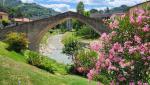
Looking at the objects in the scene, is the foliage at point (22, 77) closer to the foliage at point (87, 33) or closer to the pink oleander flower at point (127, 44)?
the pink oleander flower at point (127, 44)

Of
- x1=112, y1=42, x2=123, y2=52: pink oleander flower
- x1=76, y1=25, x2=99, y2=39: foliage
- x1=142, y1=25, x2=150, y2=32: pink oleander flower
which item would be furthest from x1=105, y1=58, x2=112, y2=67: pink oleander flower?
x1=76, y1=25, x2=99, y2=39: foliage

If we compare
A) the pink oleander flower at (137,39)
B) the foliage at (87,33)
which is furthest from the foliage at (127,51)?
the foliage at (87,33)

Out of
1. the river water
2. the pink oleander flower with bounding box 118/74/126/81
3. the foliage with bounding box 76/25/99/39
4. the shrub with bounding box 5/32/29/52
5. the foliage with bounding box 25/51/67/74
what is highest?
the pink oleander flower with bounding box 118/74/126/81

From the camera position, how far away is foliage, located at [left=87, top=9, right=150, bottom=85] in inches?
458

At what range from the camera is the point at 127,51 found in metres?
11.8

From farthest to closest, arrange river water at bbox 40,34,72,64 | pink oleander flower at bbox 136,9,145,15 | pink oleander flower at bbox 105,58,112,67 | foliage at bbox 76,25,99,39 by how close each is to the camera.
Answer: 1. foliage at bbox 76,25,99,39
2. river water at bbox 40,34,72,64
3. pink oleander flower at bbox 136,9,145,15
4. pink oleander flower at bbox 105,58,112,67

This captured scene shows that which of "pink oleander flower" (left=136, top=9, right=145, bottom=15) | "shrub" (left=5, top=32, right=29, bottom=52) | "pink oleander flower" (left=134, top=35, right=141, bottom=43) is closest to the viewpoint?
"pink oleander flower" (left=134, top=35, right=141, bottom=43)

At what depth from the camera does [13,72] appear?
85.8 feet

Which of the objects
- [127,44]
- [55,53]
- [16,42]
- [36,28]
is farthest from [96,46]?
[55,53]

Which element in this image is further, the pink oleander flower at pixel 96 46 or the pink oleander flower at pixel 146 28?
the pink oleander flower at pixel 96 46

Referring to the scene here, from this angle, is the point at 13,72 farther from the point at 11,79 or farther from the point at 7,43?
the point at 7,43

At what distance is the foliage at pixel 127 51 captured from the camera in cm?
1163

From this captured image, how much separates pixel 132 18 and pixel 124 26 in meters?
0.26

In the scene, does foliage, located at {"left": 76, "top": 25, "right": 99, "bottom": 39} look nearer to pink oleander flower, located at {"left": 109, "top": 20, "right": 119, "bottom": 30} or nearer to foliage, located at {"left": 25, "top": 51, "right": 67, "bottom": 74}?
foliage, located at {"left": 25, "top": 51, "right": 67, "bottom": 74}
